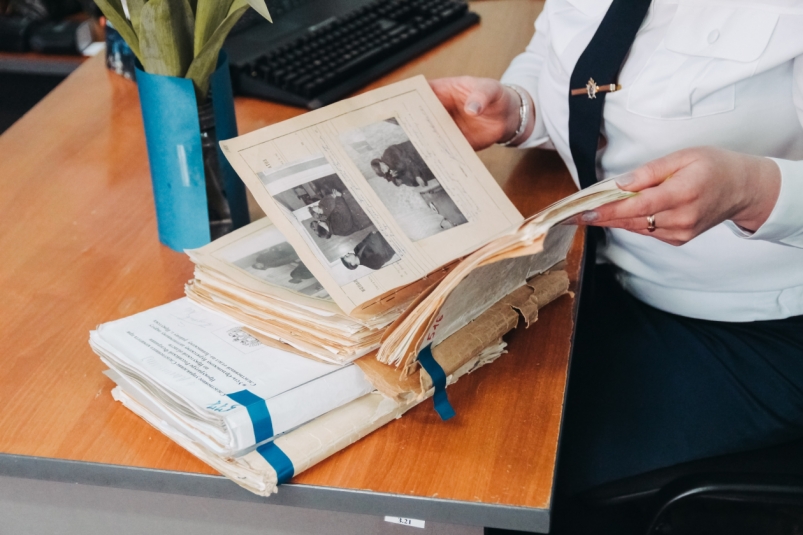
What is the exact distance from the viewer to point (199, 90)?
2.55 feet

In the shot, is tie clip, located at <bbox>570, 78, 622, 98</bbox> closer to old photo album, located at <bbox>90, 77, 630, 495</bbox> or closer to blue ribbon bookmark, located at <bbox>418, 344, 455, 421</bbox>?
old photo album, located at <bbox>90, 77, 630, 495</bbox>

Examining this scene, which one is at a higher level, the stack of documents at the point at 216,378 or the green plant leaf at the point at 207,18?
the green plant leaf at the point at 207,18

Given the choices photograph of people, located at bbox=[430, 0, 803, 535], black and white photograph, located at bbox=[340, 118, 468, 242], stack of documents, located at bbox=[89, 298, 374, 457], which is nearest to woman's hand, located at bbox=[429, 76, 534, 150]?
photograph of people, located at bbox=[430, 0, 803, 535]

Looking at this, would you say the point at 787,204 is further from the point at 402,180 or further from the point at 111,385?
the point at 111,385

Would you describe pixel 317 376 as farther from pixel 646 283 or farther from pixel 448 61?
pixel 448 61

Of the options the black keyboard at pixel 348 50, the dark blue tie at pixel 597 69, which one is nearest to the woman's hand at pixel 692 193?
the dark blue tie at pixel 597 69

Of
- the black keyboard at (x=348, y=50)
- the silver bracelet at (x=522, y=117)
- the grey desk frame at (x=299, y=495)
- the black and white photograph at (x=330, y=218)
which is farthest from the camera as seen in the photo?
the black keyboard at (x=348, y=50)

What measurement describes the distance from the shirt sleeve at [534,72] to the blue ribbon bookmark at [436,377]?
1.52ft

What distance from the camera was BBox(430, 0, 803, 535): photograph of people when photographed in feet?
2.59

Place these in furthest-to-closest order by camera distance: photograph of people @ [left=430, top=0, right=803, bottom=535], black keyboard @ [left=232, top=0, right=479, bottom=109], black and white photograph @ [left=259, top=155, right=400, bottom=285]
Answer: black keyboard @ [left=232, top=0, right=479, bottom=109], photograph of people @ [left=430, top=0, right=803, bottom=535], black and white photograph @ [left=259, top=155, right=400, bottom=285]

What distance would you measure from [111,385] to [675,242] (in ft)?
1.71

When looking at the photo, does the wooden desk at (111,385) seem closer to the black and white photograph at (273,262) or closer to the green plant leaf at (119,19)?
the black and white photograph at (273,262)

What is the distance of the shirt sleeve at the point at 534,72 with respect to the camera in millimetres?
1013

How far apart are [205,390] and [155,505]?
0.57 ft
